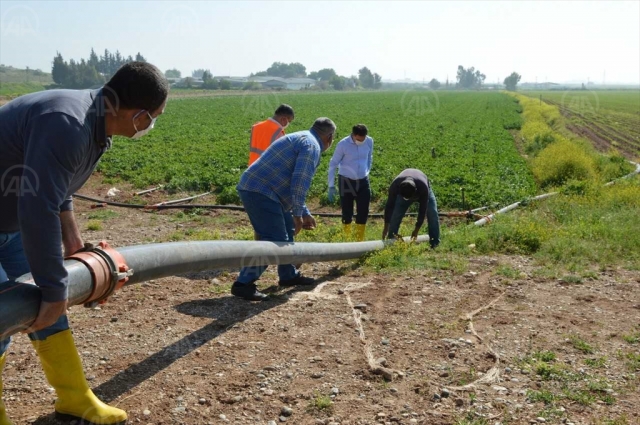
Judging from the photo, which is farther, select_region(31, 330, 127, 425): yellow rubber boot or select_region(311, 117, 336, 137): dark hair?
select_region(311, 117, 336, 137): dark hair

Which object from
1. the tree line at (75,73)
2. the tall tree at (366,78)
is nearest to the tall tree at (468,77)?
the tall tree at (366,78)

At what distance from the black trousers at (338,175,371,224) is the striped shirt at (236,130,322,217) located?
115 inches

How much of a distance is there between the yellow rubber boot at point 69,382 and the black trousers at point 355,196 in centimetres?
574

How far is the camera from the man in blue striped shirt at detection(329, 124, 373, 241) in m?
8.43

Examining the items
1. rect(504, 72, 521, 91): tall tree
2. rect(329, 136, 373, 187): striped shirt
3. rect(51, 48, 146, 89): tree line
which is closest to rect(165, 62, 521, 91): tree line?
rect(504, 72, 521, 91): tall tree

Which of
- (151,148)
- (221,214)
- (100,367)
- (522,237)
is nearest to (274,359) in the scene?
(100,367)

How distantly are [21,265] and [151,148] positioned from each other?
17.8 metres

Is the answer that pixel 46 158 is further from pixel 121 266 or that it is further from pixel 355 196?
pixel 355 196

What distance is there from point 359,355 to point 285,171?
2.05 m

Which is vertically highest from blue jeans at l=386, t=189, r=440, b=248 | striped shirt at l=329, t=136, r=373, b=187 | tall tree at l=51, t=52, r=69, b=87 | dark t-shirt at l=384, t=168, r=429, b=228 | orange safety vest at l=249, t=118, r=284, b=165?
tall tree at l=51, t=52, r=69, b=87

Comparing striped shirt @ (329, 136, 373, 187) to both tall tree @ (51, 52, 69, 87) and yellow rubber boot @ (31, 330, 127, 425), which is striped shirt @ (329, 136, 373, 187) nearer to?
yellow rubber boot @ (31, 330, 127, 425)

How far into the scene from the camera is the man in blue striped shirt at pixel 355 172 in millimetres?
8430

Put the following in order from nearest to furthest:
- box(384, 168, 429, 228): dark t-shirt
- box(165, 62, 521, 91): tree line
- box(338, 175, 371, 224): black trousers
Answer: box(384, 168, 429, 228): dark t-shirt → box(338, 175, 371, 224): black trousers → box(165, 62, 521, 91): tree line

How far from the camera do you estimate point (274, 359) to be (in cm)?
407
